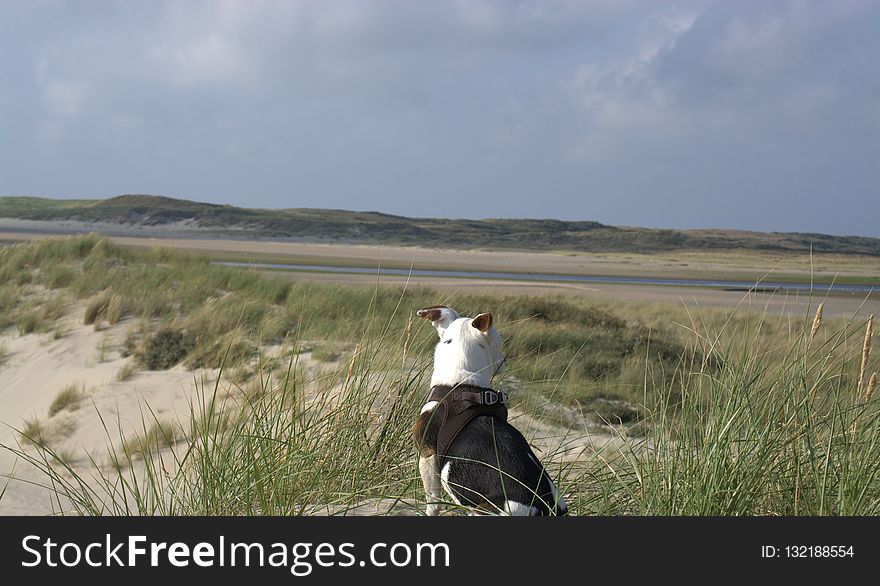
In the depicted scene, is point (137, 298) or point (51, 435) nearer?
point (51, 435)

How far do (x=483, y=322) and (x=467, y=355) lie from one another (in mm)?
197

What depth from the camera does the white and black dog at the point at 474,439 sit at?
3.04 m

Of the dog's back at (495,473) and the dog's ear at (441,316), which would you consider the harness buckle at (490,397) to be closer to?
the dog's back at (495,473)

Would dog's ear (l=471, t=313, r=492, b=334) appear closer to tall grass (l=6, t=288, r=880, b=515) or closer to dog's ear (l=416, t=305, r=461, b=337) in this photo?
dog's ear (l=416, t=305, r=461, b=337)

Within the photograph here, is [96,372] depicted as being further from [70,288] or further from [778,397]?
[778,397]

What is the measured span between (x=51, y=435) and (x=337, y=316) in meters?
5.28

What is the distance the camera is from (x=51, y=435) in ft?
33.2

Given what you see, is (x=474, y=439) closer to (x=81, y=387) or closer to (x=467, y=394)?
(x=467, y=394)

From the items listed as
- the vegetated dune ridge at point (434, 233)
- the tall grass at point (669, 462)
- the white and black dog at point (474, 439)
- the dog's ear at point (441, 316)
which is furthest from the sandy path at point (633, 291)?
the vegetated dune ridge at point (434, 233)

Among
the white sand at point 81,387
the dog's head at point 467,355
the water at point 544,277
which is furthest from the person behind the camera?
the water at point 544,277

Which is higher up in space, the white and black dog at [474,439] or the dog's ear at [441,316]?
the dog's ear at [441,316]

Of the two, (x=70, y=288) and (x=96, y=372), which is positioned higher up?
(x=70, y=288)
